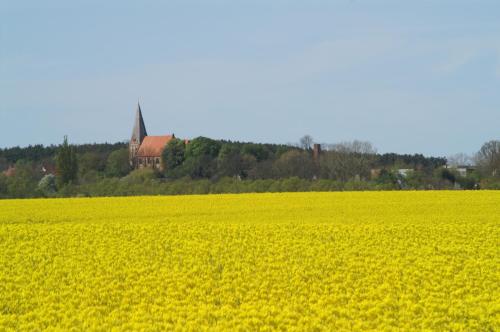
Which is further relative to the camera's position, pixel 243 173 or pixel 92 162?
pixel 92 162

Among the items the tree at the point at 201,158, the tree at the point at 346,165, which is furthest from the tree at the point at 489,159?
the tree at the point at 201,158

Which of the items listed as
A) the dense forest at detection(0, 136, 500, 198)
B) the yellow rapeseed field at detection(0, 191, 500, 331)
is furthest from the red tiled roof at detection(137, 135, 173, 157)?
the yellow rapeseed field at detection(0, 191, 500, 331)

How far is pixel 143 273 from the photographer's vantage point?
14.3 m

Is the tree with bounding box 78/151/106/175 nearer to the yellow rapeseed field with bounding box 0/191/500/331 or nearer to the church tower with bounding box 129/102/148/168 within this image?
the church tower with bounding box 129/102/148/168

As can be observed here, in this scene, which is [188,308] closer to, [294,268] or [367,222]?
[294,268]

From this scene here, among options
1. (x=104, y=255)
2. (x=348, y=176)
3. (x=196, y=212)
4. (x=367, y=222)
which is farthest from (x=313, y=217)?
(x=348, y=176)

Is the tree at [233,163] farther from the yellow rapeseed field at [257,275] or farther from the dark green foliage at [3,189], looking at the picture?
the yellow rapeseed field at [257,275]

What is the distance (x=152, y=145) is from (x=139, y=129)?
8356mm

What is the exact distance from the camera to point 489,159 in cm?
7538

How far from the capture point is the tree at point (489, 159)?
6931 centimetres

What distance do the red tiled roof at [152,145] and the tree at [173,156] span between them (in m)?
35.7

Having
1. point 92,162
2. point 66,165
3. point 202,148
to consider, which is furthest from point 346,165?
point 92,162

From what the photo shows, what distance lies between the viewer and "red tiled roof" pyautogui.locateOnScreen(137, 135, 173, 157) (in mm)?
135000

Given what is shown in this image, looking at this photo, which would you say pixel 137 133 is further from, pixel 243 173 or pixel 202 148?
pixel 243 173
